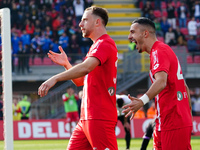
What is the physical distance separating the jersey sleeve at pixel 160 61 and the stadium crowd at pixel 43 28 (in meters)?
15.5

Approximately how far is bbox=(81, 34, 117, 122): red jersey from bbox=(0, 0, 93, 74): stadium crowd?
15.4 meters

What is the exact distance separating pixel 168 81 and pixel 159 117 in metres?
0.41

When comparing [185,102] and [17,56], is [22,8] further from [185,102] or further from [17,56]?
[185,102]

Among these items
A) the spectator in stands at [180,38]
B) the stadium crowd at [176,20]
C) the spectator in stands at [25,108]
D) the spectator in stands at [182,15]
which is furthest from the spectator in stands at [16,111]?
the spectator in stands at [182,15]

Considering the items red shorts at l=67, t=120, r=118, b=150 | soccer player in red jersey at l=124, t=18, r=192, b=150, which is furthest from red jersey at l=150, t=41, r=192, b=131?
red shorts at l=67, t=120, r=118, b=150

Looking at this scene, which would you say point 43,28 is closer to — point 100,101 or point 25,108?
point 25,108

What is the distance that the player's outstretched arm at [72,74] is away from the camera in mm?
4748

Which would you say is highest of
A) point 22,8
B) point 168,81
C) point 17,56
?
point 22,8

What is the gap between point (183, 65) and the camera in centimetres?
2100

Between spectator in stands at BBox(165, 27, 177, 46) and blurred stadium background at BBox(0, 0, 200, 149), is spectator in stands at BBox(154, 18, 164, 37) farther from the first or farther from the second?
blurred stadium background at BBox(0, 0, 200, 149)

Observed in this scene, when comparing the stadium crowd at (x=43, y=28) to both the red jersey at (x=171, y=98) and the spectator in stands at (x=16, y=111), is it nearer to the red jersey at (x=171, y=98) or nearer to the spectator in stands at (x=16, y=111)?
the spectator in stands at (x=16, y=111)

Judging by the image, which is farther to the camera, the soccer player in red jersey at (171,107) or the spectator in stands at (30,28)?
the spectator in stands at (30,28)

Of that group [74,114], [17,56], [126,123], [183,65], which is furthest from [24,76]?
[126,123]

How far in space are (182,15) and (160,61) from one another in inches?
830
